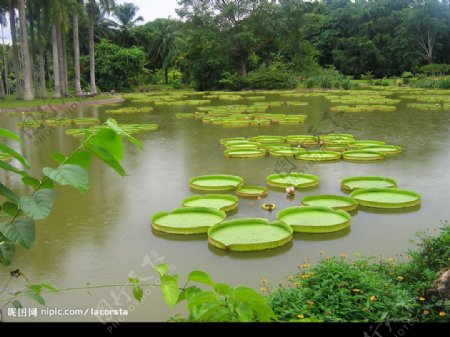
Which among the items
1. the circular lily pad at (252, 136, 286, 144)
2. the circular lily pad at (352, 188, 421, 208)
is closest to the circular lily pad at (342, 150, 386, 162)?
the circular lily pad at (252, 136, 286, 144)

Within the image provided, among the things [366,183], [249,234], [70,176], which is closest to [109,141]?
[70,176]

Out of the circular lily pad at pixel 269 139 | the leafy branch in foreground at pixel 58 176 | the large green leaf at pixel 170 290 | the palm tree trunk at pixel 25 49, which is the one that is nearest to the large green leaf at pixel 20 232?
the leafy branch in foreground at pixel 58 176

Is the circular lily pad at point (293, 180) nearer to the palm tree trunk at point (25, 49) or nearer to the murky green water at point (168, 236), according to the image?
the murky green water at point (168, 236)

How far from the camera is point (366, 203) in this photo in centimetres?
584

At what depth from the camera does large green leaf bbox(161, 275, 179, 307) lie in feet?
4.54

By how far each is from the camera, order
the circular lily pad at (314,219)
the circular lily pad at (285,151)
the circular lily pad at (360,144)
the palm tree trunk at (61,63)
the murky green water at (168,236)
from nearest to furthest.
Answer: the murky green water at (168,236) < the circular lily pad at (314,219) < the circular lily pad at (285,151) < the circular lily pad at (360,144) < the palm tree trunk at (61,63)

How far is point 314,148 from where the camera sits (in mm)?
9648

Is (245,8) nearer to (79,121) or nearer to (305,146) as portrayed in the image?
(79,121)

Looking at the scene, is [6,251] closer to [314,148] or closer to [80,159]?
[80,159]

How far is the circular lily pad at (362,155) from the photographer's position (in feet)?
27.7

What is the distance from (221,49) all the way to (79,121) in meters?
18.2

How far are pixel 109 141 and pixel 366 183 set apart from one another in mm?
5945

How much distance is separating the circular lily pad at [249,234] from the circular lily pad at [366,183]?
199 cm
